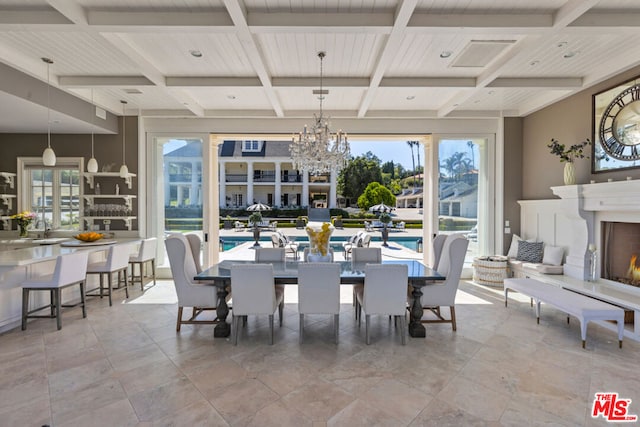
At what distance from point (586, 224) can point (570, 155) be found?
1.11 meters

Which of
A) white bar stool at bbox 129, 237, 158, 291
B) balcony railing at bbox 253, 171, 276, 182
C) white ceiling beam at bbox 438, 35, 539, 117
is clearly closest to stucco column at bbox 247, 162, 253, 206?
balcony railing at bbox 253, 171, 276, 182

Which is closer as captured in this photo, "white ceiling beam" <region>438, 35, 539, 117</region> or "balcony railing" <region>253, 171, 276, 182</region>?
"white ceiling beam" <region>438, 35, 539, 117</region>

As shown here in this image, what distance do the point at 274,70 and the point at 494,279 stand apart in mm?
5013

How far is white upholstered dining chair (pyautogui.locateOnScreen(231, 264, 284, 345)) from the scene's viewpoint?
3.28 meters

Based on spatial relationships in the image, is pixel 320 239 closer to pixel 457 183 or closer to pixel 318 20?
pixel 318 20

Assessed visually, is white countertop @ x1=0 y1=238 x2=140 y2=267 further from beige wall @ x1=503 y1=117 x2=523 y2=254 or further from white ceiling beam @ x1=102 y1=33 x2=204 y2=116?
beige wall @ x1=503 y1=117 x2=523 y2=254

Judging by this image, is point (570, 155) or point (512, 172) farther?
point (512, 172)

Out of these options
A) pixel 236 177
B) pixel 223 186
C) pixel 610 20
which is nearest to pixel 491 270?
pixel 610 20

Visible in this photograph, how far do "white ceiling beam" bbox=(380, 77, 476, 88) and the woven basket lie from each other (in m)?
3.08

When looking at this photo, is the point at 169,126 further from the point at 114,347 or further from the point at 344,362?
the point at 344,362

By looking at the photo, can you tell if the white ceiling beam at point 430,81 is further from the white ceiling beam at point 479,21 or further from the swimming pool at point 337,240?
the swimming pool at point 337,240

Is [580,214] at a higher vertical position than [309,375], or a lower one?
higher

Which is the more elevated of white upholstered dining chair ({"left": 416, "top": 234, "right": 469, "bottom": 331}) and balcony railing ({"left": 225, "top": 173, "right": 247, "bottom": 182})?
balcony railing ({"left": 225, "top": 173, "right": 247, "bottom": 182})

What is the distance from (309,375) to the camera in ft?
9.04
